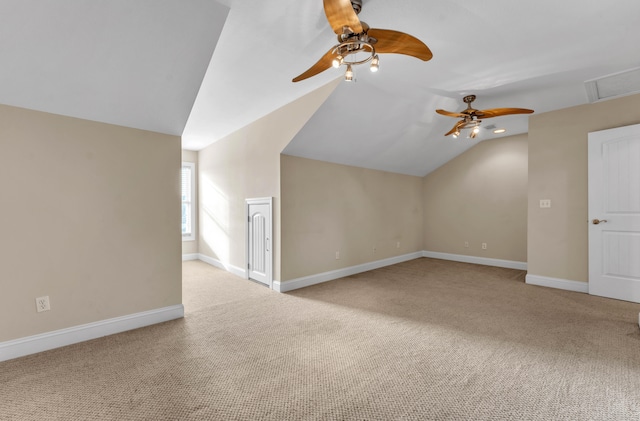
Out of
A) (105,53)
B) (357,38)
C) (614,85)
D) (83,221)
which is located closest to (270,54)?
(357,38)

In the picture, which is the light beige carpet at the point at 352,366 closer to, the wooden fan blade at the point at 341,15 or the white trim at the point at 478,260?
the white trim at the point at 478,260

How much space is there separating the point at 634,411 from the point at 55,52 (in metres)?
4.63

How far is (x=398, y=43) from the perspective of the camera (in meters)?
1.90

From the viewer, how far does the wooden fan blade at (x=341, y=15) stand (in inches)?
61.6

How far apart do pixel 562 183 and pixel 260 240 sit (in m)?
4.74

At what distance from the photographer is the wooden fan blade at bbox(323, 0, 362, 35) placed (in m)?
1.57

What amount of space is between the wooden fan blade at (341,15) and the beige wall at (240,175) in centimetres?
167

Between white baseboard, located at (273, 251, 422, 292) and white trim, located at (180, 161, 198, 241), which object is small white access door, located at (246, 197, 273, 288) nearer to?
white baseboard, located at (273, 251, 422, 292)

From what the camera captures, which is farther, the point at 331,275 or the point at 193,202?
the point at 193,202

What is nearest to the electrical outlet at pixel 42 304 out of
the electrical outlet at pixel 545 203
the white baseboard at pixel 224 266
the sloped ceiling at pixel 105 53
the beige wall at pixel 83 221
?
the beige wall at pixel 83 221

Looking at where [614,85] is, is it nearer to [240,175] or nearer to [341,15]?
[341,15]

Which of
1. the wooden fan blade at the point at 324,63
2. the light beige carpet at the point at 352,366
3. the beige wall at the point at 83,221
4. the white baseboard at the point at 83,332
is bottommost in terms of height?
the light beige carpet at the point at 352,366

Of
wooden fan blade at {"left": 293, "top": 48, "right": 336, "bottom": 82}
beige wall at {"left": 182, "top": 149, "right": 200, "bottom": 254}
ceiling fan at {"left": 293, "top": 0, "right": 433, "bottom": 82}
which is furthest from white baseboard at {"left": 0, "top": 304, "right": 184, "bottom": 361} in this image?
beige wall at {"left": 182, "top": 149, "right": 200, "bottom": 254}

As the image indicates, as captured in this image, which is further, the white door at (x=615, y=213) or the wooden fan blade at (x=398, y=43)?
Result: the white door at (x=615, y=213)
